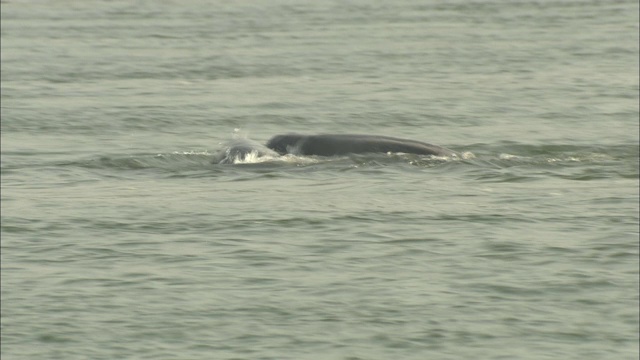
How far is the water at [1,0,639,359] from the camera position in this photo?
10.7 metres

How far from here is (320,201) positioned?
580 inches

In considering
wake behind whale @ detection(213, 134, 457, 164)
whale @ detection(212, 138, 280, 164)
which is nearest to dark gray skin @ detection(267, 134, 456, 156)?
wake behind whale @ detection(213, 134, 457, 164)

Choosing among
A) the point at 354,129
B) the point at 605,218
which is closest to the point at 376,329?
the point at 605,218

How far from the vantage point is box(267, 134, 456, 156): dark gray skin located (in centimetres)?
1653

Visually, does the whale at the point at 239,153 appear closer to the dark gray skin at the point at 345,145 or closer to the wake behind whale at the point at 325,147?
the wake behind whale at the point at 325,147

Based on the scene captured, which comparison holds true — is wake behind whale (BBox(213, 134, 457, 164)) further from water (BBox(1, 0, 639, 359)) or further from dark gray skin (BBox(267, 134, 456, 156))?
water (BBox(1, 0, 639, 359))

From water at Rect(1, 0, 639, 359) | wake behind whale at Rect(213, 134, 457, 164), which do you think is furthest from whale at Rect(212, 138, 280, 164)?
water at Rect(1, 0, 639, 359)

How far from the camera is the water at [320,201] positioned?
1071 cm

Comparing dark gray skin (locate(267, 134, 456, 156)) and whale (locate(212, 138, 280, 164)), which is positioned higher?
dark gray skin (locate(267, 134, 456, 156))

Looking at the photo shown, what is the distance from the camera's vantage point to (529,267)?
12195 millimetres

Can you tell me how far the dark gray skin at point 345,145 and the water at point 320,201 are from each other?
16cm

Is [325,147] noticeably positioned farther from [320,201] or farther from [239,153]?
[320,201]

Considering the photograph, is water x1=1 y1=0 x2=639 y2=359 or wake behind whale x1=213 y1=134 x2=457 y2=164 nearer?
water x1=1 y1=0 x2=639 y2=359

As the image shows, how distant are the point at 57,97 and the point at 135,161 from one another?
458cm
